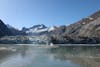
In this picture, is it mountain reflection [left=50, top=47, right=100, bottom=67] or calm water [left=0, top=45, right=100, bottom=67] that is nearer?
calm water [left=0, top=45, right=100, bottom=67]

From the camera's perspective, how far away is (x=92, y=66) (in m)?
43.7

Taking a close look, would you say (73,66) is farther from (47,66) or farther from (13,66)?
(13,66)

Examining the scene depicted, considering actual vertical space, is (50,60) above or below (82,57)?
below

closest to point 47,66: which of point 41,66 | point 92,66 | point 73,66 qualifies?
point 41,66

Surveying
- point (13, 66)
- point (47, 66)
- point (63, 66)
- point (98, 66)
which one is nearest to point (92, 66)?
point (98, 66)

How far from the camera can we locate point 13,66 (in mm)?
43156

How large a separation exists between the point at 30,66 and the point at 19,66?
2130mm

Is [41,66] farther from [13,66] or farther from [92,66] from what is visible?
[92,66]

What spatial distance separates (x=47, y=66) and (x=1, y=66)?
29.2ft

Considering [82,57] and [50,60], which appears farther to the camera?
[82,57]

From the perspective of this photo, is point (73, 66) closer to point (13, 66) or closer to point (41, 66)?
point (41, 66)

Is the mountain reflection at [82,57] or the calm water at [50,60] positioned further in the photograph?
the mountain reflection at [82,57]

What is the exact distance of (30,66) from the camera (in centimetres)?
4347

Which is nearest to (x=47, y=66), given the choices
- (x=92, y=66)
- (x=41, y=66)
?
(x=41, y=66)
